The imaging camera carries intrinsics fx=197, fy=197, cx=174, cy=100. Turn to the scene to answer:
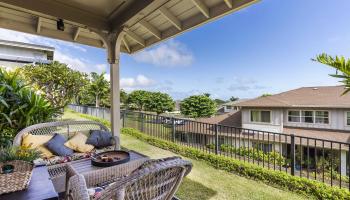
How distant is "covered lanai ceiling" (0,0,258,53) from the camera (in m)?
2.90

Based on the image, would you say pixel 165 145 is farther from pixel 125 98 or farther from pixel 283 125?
pixel 125 98

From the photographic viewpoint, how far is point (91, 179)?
194 cm

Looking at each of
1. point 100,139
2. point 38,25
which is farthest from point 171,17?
point 38,25

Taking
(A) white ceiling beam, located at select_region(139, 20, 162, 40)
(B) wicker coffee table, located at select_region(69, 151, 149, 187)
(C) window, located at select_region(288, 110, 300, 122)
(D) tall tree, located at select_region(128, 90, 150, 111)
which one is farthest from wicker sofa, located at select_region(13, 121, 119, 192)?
(D) tall tree, located at select_region(128, 90, 150, 111)

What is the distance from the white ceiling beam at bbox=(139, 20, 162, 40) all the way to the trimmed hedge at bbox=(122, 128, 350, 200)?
2615 mm

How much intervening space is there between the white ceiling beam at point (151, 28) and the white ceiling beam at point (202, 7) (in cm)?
129

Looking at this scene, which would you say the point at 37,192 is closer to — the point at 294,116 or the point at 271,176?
the point at 271,176

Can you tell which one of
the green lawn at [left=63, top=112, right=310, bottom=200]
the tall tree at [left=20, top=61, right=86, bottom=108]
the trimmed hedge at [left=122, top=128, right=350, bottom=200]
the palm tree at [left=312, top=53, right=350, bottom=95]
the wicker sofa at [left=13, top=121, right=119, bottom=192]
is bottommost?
the green lawn at [left=63, top=112, right=310, bottom=200]

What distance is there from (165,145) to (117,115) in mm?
1593

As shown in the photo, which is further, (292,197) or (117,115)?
(117,115)

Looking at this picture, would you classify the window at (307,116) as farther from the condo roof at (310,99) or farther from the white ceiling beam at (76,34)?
the white ceiling beam at (76,34)

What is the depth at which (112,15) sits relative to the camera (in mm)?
3682

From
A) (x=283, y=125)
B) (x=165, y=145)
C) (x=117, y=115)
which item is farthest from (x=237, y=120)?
(x=117, y=115)

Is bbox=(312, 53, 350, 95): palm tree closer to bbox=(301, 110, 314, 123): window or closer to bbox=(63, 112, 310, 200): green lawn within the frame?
bbox=(63, 112, 310, 200): green lawn
